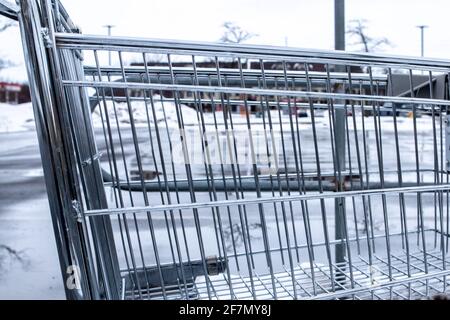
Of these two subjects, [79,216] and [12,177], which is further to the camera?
[12,177]

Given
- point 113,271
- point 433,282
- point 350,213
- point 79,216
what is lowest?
point 350,213

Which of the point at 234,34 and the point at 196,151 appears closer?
the point at 196,151

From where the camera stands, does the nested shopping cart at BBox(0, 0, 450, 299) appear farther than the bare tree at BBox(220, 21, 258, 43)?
No

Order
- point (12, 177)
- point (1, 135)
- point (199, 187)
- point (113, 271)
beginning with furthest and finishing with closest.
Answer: point (1, 135) → point (12, 177) → point (199, 187) → point (113, 271)

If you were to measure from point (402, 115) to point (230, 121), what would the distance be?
1216 mm

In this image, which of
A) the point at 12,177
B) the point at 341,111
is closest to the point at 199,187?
the point at 341,111

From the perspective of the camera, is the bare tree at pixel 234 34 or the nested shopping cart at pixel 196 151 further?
the bare tree at pixel 234 34

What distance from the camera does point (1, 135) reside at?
1085 cm

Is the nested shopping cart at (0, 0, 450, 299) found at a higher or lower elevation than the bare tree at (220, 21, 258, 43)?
lower

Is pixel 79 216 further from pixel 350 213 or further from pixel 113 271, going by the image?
pixel 350 213

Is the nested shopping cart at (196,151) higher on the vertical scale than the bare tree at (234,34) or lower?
lower
